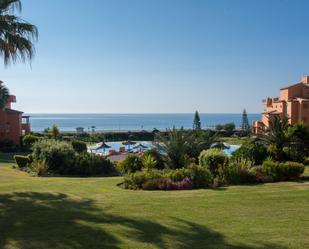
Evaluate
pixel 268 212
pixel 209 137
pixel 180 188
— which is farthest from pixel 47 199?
pixel 209 137

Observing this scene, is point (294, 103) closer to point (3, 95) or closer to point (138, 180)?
point (3, 95)

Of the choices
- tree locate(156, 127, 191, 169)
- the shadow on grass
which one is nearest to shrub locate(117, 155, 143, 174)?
tree locate(156, 127, 191, 169)

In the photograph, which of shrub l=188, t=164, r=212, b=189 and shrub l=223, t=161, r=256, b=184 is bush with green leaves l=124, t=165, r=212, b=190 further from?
shrub l=223, t=161, r=256, b=184

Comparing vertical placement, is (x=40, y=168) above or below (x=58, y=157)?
below

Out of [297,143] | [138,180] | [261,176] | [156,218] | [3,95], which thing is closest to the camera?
[156,218]

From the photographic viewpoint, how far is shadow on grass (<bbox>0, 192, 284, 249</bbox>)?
5871 millimetres

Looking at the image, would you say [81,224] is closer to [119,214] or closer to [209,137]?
[119,214]

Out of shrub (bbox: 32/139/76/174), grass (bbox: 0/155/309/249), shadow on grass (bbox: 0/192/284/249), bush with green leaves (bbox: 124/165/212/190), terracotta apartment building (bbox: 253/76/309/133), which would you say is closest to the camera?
shadow on grass (bbox: 0/192/284/249)

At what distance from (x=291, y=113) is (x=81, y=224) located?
125ft

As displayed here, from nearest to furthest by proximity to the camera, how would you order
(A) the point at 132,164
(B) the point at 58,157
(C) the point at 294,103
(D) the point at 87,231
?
(D) the point at 87,231 → (A) the point at 132,164 → (B) the point at 58,157 → (C) the point at 294,103

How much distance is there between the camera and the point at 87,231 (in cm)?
651

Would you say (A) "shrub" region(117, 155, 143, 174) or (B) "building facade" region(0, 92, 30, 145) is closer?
(A) "shrub" region(117, 155, 143, 174)

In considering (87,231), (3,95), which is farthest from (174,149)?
(3,95)

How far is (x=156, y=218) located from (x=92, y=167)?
11.3 metres
